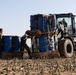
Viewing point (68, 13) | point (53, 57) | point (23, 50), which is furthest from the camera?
point (68, 13)

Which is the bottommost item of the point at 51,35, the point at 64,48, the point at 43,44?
the point at 64,48

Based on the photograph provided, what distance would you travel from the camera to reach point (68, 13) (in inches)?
774

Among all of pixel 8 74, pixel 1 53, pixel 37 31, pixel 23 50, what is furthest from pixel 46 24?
pixel 8 74

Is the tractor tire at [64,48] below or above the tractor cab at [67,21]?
below

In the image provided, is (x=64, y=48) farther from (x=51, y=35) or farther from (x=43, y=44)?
(x=43, y=44)

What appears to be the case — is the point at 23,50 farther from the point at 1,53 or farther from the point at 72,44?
the point at 72,44

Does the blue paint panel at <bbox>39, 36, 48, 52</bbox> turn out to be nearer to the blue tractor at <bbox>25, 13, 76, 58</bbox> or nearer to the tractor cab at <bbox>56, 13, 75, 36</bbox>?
the blue tractor at <bbox>25, 13, 76, 58</bbox>

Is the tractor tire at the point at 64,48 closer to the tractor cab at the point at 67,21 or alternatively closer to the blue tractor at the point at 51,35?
the blue tractor at the point at 51,35

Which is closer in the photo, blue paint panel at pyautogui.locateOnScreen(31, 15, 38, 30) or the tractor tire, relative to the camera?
the tractor tire

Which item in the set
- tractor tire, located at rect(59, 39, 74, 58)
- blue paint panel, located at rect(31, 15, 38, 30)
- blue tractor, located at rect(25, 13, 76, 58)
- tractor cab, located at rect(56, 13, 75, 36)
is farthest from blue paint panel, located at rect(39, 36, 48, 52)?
tractor cab, located at rect(56, 13, 75, 36)

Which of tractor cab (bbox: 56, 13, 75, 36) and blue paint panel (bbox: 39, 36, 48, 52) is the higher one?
tractor cab (bbox: 56, 13, 75, 36)

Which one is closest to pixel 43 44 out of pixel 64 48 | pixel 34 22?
pixel 64 48

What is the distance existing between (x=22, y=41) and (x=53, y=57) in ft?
8.02

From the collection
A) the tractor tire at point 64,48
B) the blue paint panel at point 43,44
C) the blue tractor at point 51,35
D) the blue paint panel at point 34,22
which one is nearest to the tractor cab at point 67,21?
the blue tractor at point 51,35
